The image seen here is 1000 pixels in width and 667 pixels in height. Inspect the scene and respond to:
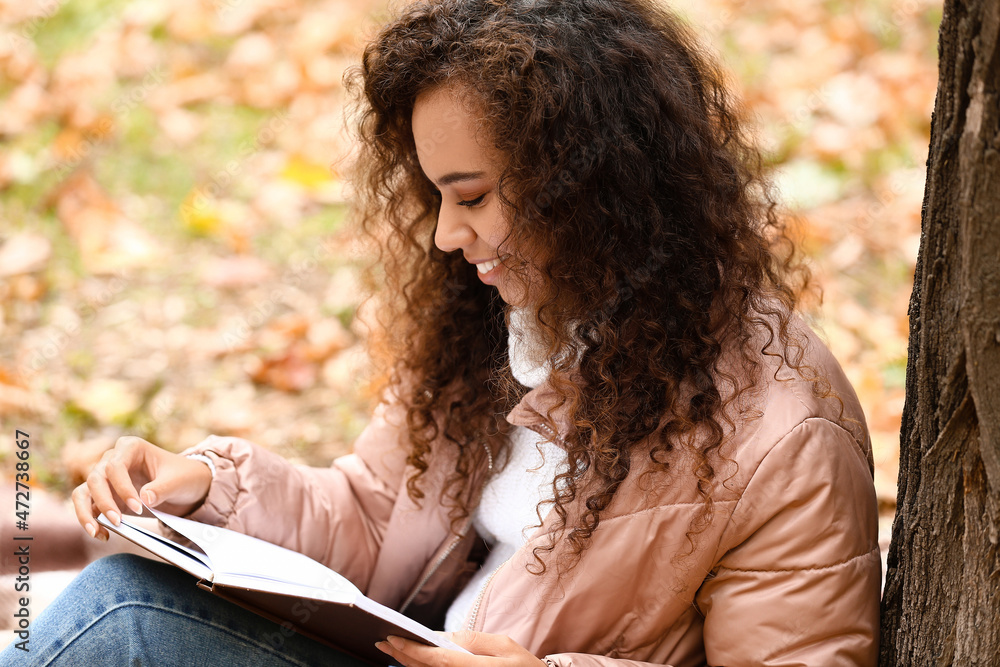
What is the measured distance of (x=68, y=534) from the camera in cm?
172

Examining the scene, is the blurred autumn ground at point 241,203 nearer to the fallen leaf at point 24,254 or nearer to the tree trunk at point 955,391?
Result: the fallen leaf at point 24,254

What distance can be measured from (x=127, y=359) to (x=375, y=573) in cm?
148

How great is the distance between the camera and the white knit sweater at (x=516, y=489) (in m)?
1.37

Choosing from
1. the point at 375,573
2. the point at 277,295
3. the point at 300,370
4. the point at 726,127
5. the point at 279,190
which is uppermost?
the point at 279,190

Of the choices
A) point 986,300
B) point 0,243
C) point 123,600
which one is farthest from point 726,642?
point 0,243

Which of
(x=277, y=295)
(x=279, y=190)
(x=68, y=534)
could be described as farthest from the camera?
(x=279, y=190)

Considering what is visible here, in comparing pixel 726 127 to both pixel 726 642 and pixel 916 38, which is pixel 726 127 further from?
pixel 916 38

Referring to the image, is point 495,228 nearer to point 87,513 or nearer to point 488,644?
point 488,644

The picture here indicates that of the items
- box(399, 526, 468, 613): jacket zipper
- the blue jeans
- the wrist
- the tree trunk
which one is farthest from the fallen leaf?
the tree trunk

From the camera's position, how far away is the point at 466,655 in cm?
113

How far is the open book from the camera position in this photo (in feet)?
3.56

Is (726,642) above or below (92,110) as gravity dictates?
below

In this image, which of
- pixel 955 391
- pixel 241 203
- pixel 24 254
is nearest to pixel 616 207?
pixel 955 391

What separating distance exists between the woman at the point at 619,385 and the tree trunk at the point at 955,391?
0.24 ft
